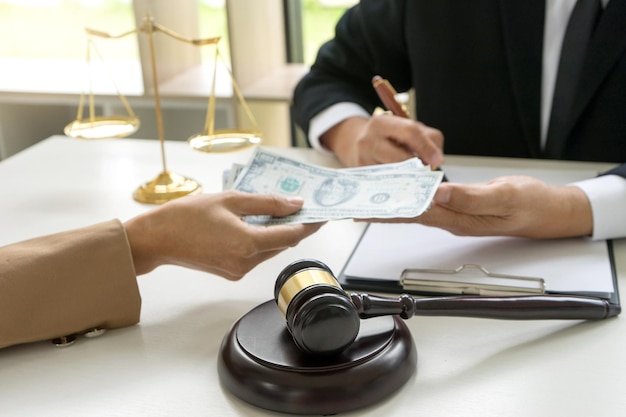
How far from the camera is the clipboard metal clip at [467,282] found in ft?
3.36

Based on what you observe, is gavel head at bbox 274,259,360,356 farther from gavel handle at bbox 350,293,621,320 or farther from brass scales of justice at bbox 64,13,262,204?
brass scales of justice at bbox 64,13,262,204

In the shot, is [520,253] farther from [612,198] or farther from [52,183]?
[52,183]

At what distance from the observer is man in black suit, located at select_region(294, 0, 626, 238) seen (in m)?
1.17

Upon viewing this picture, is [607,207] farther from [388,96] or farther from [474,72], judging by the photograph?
[474,72]

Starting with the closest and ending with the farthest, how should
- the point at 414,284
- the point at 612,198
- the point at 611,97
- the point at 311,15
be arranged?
the point at 414,284
the point at 612,198
the point at 611,97
the point at 311,15

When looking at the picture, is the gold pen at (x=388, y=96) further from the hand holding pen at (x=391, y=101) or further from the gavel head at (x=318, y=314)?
the gavel head at (x=318, y=314)

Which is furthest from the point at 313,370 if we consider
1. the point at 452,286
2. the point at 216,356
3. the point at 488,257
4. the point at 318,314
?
the point at 488,257

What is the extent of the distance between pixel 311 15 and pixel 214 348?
2.44 m

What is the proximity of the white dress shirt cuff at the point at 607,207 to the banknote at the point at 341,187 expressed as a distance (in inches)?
9.8

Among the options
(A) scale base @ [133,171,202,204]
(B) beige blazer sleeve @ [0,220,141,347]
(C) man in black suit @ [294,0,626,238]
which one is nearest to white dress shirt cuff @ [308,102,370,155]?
(C) man in black suit @ [294,0,626,238]

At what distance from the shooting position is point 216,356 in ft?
3.05

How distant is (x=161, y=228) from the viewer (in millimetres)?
1039

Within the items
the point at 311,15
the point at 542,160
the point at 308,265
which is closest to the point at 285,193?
the point at 308,265

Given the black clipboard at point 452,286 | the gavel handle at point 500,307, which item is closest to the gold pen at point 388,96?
the black clipboard at point 452,286
